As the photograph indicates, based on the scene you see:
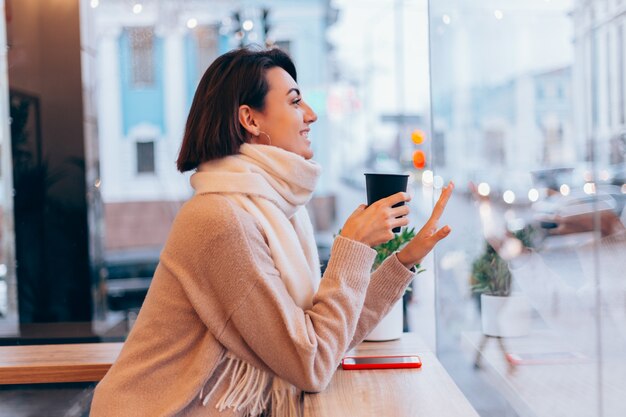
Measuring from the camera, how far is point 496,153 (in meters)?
1.94

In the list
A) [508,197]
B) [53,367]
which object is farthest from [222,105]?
[53,367]

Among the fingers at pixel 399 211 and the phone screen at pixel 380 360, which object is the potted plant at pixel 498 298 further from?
the fingers at pixel 399 211

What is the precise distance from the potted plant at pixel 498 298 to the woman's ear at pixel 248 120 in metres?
0.71

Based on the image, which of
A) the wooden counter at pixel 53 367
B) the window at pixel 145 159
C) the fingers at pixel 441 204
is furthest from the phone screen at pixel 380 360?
the window at pixel 145 159

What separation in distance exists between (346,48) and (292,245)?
9236mm

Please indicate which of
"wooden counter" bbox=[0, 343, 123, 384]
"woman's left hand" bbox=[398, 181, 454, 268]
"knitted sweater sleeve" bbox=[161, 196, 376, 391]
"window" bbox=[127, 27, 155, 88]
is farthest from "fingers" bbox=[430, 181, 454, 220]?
"window" bbox=[127, 27, 155, 88]

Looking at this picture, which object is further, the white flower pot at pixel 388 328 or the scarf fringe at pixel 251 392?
the white flower pot at pixel 388 328

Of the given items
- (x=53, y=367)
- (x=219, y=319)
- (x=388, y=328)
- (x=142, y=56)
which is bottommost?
(x=53, y=367)

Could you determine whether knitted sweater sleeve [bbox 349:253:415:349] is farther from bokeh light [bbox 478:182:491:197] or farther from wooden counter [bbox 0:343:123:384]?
wooden counter [bbox 0:343:123:384]

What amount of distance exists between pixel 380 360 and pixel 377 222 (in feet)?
1.72

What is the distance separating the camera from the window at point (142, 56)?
291 inches

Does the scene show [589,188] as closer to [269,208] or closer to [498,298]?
[269,208]

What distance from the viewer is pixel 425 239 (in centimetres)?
143

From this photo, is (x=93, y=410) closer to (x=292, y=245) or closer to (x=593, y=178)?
(x=292, y=245)
